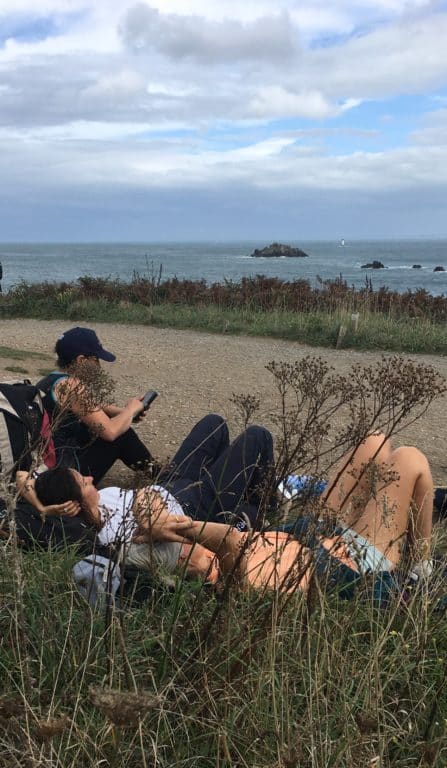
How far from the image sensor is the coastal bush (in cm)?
196

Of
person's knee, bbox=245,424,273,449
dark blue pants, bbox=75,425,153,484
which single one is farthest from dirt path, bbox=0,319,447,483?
person's knee, bbox=245,424,273,449

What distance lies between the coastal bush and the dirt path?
3.41 metres

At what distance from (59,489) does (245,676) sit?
4.24ft

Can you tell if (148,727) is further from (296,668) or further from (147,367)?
(147,367)

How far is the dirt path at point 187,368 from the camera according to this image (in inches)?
270

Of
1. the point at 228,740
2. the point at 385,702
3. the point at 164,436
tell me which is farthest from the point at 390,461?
the point at 164,436

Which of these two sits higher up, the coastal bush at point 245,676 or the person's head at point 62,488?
the person's head at point 62,488

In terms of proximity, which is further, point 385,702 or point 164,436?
point 164,436

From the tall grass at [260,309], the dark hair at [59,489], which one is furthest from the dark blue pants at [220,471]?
the tall grass at [260,309]

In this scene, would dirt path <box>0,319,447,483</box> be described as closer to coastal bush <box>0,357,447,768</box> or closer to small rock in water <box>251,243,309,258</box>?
coastal bush <box>0,357,447,768</box>

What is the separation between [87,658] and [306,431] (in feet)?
2.99

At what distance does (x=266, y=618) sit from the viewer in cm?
225

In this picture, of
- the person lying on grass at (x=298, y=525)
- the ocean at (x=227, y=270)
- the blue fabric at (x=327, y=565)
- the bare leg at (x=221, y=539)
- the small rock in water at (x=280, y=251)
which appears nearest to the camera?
the blue fabric at (x=327, y=565)

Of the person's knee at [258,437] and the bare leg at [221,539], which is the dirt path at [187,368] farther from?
the bare leg at [221,539]
